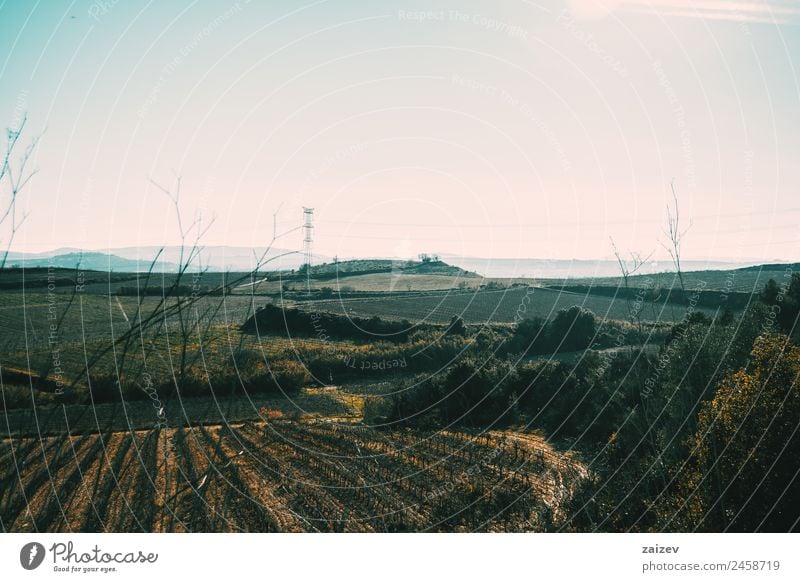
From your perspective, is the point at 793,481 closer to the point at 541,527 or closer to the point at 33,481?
the point at 541,527

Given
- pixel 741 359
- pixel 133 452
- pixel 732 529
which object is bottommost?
pixel 133 452

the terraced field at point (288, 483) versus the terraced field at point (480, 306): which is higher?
the terraced field at point (480, 306)

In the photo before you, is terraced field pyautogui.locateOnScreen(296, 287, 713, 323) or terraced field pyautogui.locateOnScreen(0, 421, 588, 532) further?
terraced field pyautogui.locateOnScreen(296, 287, 713, 323)

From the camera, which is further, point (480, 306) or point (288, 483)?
point (480, 306)

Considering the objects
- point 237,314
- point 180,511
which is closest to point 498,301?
point 237,314

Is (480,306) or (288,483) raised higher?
(480,306)

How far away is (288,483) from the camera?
24.0 metres

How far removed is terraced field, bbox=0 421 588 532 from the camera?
62.9ft

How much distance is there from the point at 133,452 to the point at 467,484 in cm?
1772

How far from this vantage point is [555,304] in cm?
7569

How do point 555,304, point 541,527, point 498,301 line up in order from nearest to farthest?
point 541,527 → point 555,304 → point 498,301

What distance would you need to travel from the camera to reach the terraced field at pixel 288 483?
19.2m

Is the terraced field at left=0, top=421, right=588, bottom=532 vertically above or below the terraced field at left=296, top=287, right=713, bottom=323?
below

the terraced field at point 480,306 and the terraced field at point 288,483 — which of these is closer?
the terraced field at point 288,483
